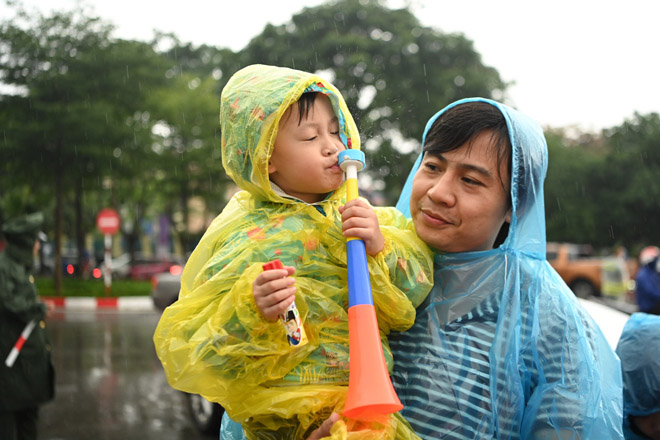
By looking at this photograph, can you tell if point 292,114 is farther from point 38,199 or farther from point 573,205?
point 573,205

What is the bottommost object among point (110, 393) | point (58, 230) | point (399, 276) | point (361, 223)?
point (110, 393)

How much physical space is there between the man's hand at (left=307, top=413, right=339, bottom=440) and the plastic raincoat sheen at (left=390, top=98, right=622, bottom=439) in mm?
265

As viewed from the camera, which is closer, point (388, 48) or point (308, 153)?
point (308, 153)

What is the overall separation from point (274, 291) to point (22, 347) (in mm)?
3971

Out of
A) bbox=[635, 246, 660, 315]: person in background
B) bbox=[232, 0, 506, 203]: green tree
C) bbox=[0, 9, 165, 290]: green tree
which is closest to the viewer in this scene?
bbox=[635, 246, 660, 315]: person in background

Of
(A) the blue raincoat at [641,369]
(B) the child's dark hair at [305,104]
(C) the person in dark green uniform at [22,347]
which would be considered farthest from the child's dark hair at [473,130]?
(C) the person in dark green uniform at [22,347]

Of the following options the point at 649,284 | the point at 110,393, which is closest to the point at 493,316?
the point at 110,393

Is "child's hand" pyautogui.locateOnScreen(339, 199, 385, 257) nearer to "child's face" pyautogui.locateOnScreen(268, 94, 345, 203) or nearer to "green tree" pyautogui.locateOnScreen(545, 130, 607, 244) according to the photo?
"child's face" pyautogui.locateOnScreen(268, 94, 345, 203)

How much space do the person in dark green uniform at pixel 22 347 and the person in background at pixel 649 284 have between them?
6.67m

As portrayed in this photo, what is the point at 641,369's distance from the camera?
221cm

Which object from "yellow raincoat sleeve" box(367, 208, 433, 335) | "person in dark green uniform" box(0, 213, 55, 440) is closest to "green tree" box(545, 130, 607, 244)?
"person in dark green uniform" box(0, 213, 55, 440)

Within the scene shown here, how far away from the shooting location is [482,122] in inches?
66.9

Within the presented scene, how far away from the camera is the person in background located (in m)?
7.58

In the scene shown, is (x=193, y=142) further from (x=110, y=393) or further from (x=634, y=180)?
(x=634, y=180)
